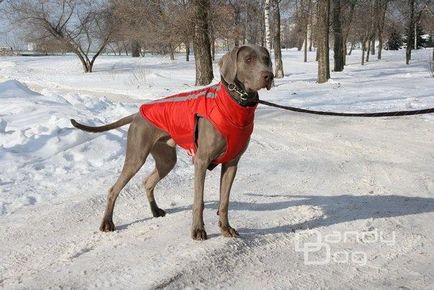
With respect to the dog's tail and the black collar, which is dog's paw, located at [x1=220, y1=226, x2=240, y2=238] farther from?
the dog's tail

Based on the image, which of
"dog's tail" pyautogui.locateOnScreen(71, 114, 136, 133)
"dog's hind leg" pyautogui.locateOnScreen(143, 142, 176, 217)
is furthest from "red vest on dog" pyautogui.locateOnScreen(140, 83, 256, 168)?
"dog's hind leg" pyautogui.locateOnScreen(143, 142, 176, 217)

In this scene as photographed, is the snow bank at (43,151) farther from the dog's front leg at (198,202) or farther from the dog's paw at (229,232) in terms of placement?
the dog's paw at (229,232)

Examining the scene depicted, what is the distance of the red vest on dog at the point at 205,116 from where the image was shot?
3.76 meters

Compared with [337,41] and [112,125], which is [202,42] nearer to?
[337,41]

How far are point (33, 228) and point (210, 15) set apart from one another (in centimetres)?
1752

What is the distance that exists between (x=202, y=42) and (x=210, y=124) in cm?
1681

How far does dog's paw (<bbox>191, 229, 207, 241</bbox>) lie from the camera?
3941 mm

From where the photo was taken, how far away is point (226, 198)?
13.5 feet

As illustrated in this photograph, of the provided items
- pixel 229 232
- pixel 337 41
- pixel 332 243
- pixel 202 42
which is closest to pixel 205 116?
pixel 229 232

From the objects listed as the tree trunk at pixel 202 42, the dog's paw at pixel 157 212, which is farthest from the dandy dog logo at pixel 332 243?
the tree trunk at pixel 202 42

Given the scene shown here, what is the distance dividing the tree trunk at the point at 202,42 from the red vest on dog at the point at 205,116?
53.4 ft

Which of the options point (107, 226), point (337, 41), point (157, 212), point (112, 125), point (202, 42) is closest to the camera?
point (107, 226)

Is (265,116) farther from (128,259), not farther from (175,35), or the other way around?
(175,35)

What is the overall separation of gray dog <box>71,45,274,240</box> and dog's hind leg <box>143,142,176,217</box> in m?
0.17
